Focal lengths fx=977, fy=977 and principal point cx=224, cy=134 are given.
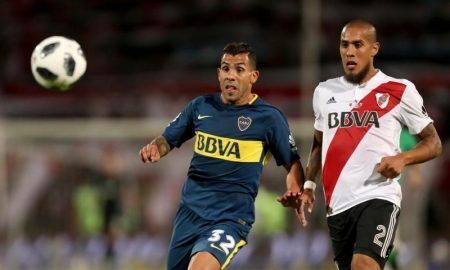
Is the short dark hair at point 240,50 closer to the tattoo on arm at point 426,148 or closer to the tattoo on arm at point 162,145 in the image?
the tattoo on arm at point 162,145

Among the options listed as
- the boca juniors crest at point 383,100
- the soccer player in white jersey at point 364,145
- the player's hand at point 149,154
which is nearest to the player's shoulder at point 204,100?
the player's hand at point 149,154

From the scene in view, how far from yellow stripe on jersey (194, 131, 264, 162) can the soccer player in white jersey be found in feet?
1.64

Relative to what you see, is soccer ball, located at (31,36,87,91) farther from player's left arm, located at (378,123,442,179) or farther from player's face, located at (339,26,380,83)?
player's left arm, located at (378,123,442,179)

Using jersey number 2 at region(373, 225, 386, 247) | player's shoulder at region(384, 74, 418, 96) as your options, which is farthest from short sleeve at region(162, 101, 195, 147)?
jersey number 2 at region(373, 225, 386, 247)

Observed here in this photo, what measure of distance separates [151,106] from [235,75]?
454 inches

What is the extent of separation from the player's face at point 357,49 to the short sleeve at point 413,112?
0.34m

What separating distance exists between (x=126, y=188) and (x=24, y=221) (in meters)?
1.88

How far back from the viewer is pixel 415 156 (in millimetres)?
6367

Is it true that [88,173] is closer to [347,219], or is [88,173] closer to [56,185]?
[56,185]

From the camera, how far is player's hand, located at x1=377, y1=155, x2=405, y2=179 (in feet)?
20.3

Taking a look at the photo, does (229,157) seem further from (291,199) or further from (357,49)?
(357,49)

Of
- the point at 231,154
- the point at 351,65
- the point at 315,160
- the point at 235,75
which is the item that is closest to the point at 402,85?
the point at 351,65

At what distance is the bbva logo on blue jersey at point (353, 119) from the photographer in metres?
6.59

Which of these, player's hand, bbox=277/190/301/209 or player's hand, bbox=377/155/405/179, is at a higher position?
player's hand, bbox=377/155/405/179
